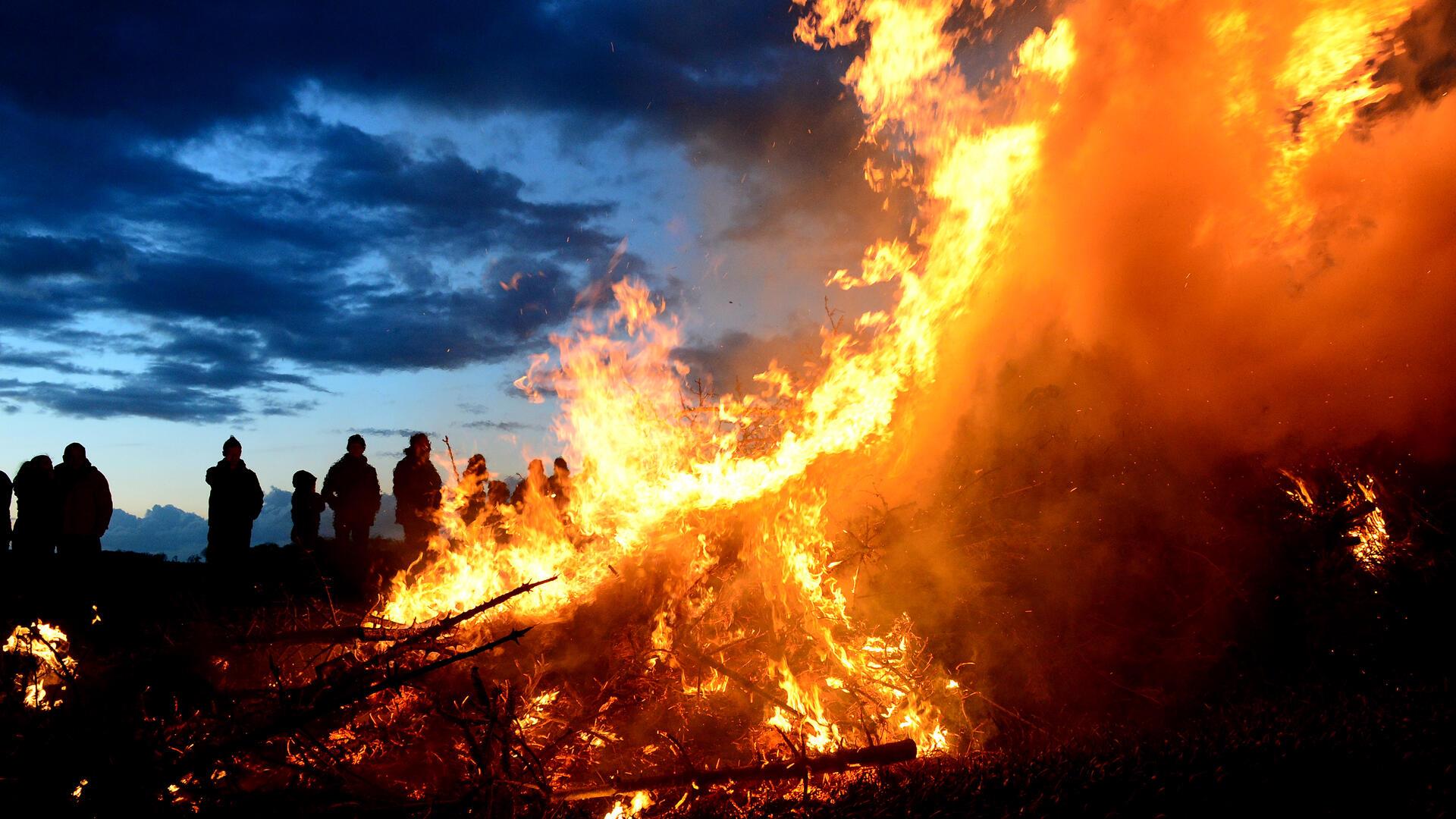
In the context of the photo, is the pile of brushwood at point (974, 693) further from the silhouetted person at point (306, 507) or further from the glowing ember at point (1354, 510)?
the silhouetted person at point (306, 507)

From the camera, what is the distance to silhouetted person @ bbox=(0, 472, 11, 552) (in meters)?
9.44

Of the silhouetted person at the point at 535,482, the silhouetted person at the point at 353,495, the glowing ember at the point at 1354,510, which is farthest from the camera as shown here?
the silhouetted person at the point at 353,495

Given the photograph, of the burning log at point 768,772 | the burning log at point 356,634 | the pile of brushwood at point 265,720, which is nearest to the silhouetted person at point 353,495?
the pile of brushwood at point 265,720

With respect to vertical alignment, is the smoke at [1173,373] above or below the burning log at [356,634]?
above

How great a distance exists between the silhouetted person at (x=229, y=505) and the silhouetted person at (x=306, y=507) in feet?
2.40

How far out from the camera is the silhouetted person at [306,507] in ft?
35.1

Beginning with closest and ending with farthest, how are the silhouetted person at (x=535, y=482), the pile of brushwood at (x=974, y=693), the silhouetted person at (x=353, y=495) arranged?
the pile of brushwood at (x=974, y=693), the silhouetted person at (x=535, y=482), the silhouetted person at (x=353, y=495)

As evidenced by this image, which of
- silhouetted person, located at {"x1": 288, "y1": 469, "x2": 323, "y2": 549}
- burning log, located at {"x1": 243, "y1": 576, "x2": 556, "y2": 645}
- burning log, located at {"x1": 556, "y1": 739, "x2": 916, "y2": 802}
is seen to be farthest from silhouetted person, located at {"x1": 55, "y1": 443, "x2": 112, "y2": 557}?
burning log, located at {"x1": 556, "y1": 739, "x2": 916, "y2": 802}

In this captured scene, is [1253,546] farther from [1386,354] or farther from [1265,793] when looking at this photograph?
[1265,793]

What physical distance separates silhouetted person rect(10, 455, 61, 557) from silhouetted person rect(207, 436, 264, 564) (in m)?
1.60

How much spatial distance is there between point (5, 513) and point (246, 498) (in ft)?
9.20

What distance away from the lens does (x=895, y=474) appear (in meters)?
7.65

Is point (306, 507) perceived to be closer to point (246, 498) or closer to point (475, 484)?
point (246, 498)

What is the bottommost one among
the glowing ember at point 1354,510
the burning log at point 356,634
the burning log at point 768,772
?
the burning log at point 768,772
